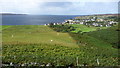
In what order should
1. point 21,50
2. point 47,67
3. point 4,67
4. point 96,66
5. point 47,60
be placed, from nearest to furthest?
point 4,67
point 47,67
point 96,66
point 47,60
point 21,50

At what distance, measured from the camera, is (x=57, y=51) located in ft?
58.5

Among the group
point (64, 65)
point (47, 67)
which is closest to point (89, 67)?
point (64, 65)

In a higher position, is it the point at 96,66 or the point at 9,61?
the point at 9,61

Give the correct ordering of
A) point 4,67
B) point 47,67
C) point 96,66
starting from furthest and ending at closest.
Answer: point 96,66 < point 47,67 < point 4,67

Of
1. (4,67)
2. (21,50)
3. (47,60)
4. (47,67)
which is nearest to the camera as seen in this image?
(4,67)

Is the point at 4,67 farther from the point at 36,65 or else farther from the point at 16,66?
the point at 36,65

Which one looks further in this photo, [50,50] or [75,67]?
[50,50]

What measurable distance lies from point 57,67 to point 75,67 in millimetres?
1342

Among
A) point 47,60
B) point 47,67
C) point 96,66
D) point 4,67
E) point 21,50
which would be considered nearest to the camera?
point 4,67

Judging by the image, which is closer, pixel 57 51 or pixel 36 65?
pixel 36 65

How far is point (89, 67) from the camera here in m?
11.8

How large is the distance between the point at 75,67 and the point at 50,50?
266 inches

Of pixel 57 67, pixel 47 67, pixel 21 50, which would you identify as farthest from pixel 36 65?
pixel 21 50

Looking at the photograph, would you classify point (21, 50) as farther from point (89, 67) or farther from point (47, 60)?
point (89, 67)
